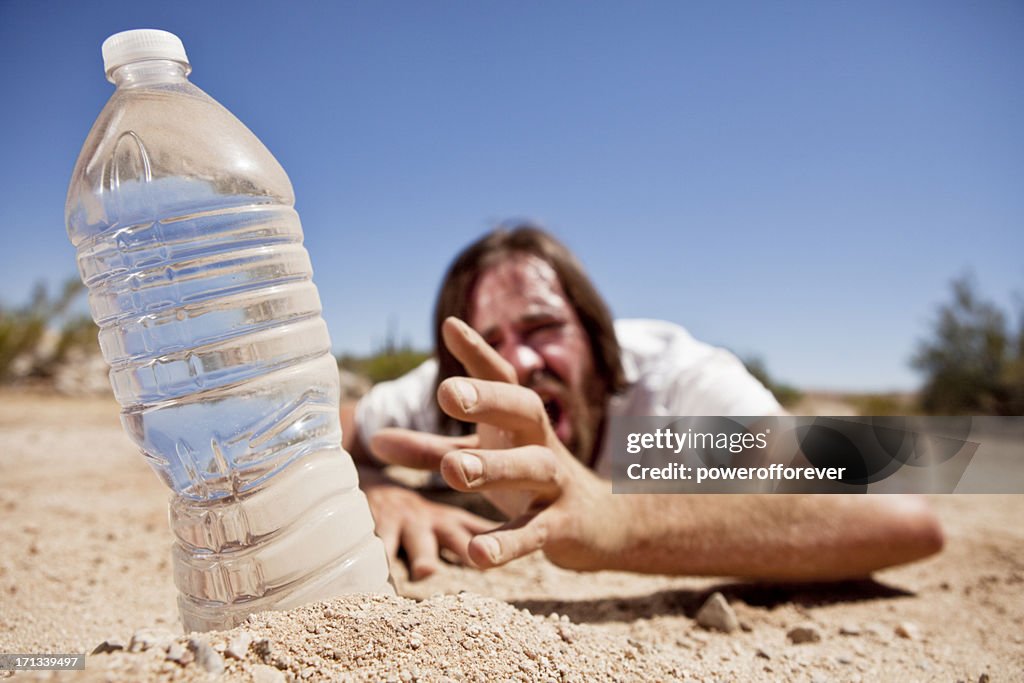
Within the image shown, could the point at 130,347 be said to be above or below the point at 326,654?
above

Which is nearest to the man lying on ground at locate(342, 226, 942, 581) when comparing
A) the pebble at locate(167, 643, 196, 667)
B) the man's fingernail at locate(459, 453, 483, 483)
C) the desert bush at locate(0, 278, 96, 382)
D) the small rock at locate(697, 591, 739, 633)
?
the man's fingernail at locate(459, 453, 483, 483)

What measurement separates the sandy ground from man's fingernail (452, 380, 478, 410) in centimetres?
40

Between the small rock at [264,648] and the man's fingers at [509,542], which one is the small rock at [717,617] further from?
→ the small rock at [264,648]

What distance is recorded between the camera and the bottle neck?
1600mm

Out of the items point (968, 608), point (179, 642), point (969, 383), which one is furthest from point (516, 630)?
point (969, 383)

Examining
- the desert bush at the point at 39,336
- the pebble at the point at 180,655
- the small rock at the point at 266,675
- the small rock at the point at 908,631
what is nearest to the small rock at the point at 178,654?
the pebble at the point at 180,655

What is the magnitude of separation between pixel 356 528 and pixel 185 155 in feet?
3.10

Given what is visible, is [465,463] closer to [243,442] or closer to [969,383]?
[243,442]

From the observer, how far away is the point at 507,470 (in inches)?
58.1

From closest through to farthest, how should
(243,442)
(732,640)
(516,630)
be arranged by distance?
(516,630)
(243,442)
(732,640)

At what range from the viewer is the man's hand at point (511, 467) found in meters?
1.43

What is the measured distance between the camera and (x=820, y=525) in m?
2.13

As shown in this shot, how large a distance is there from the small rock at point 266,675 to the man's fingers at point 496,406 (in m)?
0.56

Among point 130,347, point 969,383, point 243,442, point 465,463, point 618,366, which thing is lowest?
point 969,383
